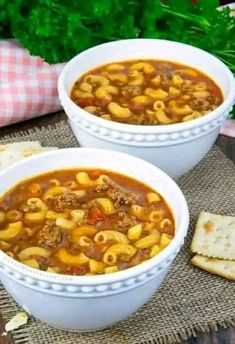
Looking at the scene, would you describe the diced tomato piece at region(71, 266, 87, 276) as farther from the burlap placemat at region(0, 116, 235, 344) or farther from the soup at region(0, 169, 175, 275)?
the burlap placemat at region(0, 116, 235, 344)

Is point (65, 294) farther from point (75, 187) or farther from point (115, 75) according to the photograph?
point (115, 75)

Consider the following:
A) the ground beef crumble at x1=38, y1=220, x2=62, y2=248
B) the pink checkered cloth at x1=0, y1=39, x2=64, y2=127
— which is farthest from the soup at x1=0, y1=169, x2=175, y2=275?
the pink checkered cloth at x1=0, y1=39, x2=64, y2=127

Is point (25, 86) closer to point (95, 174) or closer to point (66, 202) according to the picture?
point (95, 174)

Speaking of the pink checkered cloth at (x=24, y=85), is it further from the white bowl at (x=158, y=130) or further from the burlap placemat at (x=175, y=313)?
the burlap placemat at (x=175, y=313)

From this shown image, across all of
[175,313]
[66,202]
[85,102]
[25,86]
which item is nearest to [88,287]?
[66,202]

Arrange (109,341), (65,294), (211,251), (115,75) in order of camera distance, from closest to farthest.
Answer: (65,294) < (109,341) < (211,251) < (115,75)

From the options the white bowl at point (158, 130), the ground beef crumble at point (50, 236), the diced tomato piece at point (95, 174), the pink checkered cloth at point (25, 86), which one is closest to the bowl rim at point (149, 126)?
the white bowl at point (158, 130)

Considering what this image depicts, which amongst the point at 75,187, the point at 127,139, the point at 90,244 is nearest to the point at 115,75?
the point at 127,139
